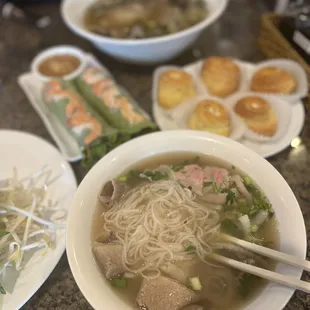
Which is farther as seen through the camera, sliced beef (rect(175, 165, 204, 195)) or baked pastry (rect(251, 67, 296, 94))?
baked pastry (rect(251, 67, 296, 94))

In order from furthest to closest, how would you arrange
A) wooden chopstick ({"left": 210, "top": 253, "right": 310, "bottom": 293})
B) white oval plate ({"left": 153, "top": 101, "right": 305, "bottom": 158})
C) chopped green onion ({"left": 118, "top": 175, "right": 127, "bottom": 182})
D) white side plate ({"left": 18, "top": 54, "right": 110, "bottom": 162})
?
white side plate ({"left": 18, "top": 54, "right": 110, "bottom": 162})
white oval plate ({"left": 153, "top": 101, "right": 305, "bottom": 158})
chopped green onion ({"left": 118, "top": 175, "right": 127, "bottom": 182})
wooden chopstick ({"left": 210, "top": 253, "right": 310, "bottom": 293})

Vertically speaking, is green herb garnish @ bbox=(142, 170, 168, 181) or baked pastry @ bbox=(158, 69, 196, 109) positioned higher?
baked pastry @ bbox=(158, 69, 196, 109)

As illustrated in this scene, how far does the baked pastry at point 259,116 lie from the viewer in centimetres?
158

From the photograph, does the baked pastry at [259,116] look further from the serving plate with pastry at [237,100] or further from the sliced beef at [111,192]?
the sliced beef at [111,192]

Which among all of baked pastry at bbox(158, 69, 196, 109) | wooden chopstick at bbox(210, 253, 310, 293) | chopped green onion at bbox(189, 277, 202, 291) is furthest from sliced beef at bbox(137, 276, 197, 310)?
baked pastry at bbox(158, 69, 196, 109)

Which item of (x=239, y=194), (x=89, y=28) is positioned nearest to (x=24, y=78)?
(x=89, y=28)

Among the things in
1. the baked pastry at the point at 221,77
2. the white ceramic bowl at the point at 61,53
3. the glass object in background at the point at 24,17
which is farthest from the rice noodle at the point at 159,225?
the glass object in background at the point at 24,17

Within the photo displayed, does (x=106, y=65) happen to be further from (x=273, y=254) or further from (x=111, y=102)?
(x=273, y=254)

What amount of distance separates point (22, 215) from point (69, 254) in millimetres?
354

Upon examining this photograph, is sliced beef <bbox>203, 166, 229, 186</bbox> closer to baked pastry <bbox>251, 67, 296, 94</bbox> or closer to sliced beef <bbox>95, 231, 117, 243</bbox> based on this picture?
sliced beef <bbox>95, 231, 117, 243</bbox>

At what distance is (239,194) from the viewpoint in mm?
1283

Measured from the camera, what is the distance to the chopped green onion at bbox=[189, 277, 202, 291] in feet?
3.64

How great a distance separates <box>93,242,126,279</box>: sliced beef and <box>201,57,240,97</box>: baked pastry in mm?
957

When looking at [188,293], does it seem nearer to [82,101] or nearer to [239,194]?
[239,194]
